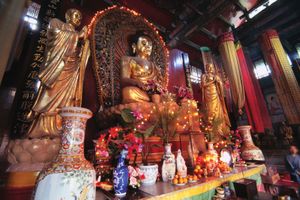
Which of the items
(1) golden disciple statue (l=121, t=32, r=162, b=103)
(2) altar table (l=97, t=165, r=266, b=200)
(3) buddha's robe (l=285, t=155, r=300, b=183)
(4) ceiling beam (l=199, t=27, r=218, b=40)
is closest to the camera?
(2) altar table (l=97, t=165, r=266, b=200)

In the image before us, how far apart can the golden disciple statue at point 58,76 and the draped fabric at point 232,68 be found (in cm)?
443

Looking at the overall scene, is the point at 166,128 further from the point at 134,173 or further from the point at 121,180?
the point at 121,180

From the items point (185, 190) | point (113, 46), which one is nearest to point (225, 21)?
point (113, 46)

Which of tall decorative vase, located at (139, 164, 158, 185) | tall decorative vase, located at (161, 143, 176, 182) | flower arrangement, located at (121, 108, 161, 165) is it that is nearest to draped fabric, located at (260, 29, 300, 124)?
tall decorative vase, located at (161, 143, 176, 182)

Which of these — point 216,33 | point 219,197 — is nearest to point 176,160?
point 219,197

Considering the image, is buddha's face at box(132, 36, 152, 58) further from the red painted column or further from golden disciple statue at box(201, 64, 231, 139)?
golden disciple statue at box(201, 64, 231, 139)

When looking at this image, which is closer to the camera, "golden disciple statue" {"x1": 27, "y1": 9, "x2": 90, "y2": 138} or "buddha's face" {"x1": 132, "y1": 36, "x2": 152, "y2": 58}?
"golden disciple statue" {"x1": 27, "y1": 9, "x2": 90, "y2": 138}

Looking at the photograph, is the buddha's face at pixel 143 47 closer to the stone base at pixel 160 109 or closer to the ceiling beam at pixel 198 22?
the ceiling beam at pixel 198 22

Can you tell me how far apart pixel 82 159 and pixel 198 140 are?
1.94 metres

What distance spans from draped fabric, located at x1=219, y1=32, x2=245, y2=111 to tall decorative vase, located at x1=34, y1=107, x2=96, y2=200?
5071 mm

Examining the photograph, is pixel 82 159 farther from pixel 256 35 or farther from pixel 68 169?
pixel 256 35

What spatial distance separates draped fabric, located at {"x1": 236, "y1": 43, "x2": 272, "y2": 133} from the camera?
17.1ft

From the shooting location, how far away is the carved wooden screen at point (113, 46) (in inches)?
131

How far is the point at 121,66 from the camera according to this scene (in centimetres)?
355
